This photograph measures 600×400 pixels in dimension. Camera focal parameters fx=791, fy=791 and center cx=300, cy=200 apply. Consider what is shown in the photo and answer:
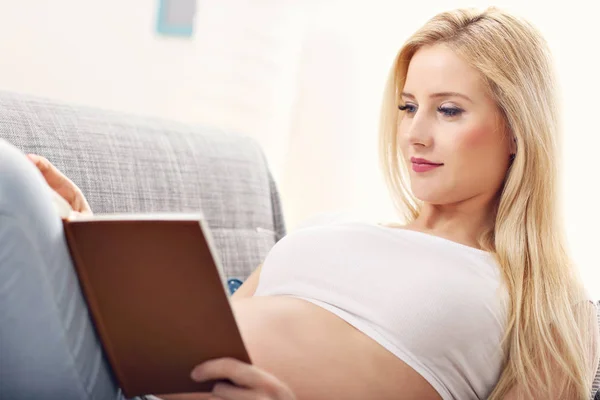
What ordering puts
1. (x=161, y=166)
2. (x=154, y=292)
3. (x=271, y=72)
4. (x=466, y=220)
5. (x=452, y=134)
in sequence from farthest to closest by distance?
(x=271, y=72) < (x=161, y=166) < (x=466, y=220) < (x=452, y=134) < (x=154, y=292)

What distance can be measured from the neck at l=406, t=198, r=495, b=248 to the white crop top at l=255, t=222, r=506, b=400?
0.11 meters

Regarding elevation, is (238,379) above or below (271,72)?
below

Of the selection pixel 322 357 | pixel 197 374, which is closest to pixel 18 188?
pixel 197 374

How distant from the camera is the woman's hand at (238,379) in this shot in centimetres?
103

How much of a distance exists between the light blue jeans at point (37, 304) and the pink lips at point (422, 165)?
Answer: 72 centimetres

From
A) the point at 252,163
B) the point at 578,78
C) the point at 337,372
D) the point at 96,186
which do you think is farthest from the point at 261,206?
the point at 578,78

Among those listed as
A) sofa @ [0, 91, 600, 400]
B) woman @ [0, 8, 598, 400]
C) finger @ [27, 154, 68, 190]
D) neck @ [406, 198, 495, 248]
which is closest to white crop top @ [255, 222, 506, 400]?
woman @ [0, 8, 598, 400]

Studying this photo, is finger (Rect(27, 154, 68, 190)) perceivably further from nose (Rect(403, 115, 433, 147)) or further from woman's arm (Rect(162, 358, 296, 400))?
nose (Rect(403, 115, 433, 147))

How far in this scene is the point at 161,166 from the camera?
1.71 m

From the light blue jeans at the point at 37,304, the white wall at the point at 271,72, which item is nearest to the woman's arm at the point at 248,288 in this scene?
the light blue jeans at the point at 37,304

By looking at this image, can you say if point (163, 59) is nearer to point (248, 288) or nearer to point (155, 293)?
point (248, 288)

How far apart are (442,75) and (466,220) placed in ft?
0.96

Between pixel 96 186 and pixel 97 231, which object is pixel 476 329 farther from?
pixel 96 186

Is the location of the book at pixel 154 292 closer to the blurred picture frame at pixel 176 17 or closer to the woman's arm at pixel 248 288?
the woman's arm at pixel 248 288
